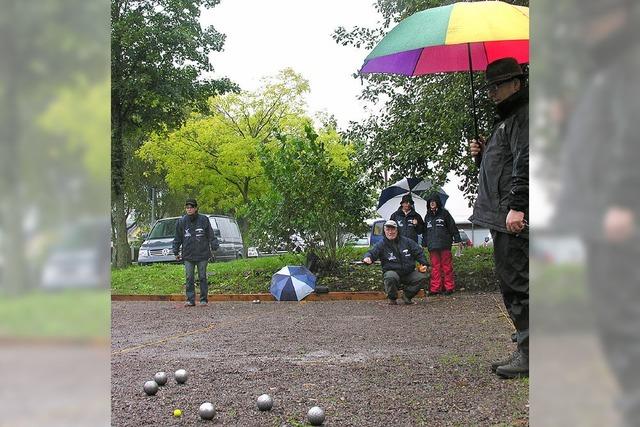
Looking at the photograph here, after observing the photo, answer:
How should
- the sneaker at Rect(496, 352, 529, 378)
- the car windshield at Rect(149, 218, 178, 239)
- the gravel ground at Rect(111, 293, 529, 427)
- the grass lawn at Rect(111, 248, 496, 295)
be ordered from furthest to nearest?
the car windshield at Rect(149, 218, 178, 239) < the grass lawn at Rect(111, 248, 496, 295) < the sneaker at Rect(496, 352, 529, 378) < the gravel ground at Rect(111, 293, 529, 427)

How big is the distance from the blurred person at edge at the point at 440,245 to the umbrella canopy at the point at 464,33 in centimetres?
655

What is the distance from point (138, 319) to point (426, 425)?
756 centimetres

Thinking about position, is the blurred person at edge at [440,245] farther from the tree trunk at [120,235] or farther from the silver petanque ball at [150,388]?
the tree trunk at [120,235]

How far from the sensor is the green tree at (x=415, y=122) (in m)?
12.8

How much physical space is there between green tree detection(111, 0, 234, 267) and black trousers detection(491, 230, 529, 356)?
1675 centimetres

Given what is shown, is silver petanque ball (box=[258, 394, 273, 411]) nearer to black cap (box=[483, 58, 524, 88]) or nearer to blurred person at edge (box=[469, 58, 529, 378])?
blurred person at edge (box=[469, 58, 529, 378])

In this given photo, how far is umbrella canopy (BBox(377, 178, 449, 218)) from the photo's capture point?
14.9m

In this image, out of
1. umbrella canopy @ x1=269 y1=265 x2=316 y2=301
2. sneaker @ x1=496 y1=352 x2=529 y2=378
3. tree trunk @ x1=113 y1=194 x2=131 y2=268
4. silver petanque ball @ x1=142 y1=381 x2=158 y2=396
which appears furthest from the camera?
tree trunk @ x1=113 y1=194 x2=131 y2=268

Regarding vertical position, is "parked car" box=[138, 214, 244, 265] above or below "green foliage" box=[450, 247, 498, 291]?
above
